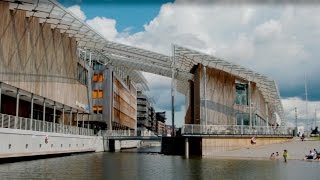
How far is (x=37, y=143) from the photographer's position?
4150 cm

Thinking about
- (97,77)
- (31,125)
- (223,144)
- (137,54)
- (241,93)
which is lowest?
(223,144)

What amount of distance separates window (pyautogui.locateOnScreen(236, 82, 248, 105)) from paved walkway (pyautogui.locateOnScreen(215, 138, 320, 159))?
26.1 ft

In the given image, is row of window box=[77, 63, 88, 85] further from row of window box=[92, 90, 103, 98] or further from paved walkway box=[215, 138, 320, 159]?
paved walkway box=[215, 138, 320, 159]

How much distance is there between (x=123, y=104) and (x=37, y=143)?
202 ft

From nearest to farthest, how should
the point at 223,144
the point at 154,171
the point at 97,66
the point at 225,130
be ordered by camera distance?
the point at 154,171 < the point at 223,144 < the point at 225,130 < the point at 97,66

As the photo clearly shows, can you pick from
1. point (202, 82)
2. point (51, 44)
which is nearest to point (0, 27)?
point (51, 44)

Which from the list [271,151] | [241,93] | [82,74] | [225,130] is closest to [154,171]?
[271,151]

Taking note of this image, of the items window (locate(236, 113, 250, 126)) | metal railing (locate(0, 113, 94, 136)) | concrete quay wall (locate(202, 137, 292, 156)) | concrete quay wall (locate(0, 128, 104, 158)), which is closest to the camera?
concrete quay wall (locate(0, 128, 104, 158))

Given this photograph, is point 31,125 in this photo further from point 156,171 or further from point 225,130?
point 225,130

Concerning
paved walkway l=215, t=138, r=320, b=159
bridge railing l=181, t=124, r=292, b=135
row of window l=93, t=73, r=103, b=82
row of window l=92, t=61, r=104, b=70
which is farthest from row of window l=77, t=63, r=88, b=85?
paved walkway l=215, t=138, r=320, b=159

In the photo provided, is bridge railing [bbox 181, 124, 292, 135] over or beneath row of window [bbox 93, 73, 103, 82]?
beneath

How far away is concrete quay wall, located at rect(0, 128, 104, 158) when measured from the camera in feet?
110

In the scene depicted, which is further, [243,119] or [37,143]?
[243,119]

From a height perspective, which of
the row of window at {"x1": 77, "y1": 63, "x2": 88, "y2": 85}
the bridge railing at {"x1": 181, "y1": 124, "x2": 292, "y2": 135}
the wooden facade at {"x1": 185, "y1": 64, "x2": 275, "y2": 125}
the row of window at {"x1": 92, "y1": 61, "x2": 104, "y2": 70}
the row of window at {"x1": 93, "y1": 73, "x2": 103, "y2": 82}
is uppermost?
the row of window at {"x1": 92, "y1": 61, "x2": 104, "y2": 70}
